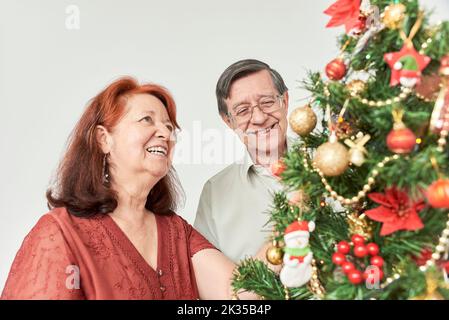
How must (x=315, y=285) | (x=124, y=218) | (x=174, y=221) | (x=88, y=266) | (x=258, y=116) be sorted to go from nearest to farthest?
(x=315, y=285) → (x=88, y=266) → (x=124, y=218) → (x=174, y=221) → (x=258, y=116)

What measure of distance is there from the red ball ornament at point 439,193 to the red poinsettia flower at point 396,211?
0.22ft

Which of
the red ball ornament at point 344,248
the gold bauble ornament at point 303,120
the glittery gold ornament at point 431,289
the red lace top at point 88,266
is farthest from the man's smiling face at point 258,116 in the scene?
the glittery gold ornament at point 431,289

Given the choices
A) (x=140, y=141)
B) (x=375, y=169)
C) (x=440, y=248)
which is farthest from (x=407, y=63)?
(x=140, y=141)

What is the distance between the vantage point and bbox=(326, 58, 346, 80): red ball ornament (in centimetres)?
92

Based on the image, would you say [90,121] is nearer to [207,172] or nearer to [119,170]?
[119,170]

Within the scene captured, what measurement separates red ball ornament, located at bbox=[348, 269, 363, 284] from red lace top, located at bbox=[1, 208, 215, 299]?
1.69ft

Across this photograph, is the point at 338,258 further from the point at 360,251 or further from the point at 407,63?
the point at 407,63

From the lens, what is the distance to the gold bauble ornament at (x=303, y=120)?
960 mm

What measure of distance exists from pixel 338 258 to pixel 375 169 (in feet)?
0.54

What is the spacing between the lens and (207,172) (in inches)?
65.0

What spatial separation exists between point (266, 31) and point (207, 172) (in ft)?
1.59

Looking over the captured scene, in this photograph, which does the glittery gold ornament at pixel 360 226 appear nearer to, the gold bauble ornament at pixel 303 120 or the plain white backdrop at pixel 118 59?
the gold bauble ornament at pixel 303 120

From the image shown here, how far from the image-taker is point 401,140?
0.77 metres

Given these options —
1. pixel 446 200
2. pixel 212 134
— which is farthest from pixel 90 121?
pixel 446 200
